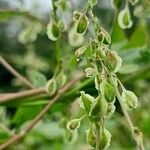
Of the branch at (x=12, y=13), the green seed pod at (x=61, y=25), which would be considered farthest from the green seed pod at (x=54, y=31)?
the branch at (x=12, y=13)

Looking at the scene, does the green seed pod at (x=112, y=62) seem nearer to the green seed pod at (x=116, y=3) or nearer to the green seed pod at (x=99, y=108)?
the green seed pod at (x=99, y=108)

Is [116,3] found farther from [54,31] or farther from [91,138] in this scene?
[91,138]

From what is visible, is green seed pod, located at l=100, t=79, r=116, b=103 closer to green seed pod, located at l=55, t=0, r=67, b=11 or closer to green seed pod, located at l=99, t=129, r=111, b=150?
green seed pod, located at l=99, t=129, r=111, b=150

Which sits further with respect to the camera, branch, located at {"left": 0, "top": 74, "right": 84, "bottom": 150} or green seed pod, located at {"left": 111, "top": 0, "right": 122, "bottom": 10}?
branch, located at {"left": 0, "top": 74, "right": 84, "bottom": 150}

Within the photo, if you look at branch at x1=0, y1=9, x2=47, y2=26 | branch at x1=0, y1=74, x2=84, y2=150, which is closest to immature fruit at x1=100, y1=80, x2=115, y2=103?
branch at x1=0, y1=74, x2=84, y2=150

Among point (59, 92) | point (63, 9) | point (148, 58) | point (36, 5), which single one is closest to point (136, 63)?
point (148, 58)

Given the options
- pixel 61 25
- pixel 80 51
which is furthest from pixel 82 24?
pixel 61 25

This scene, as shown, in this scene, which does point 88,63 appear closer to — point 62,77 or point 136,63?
point 62,77
